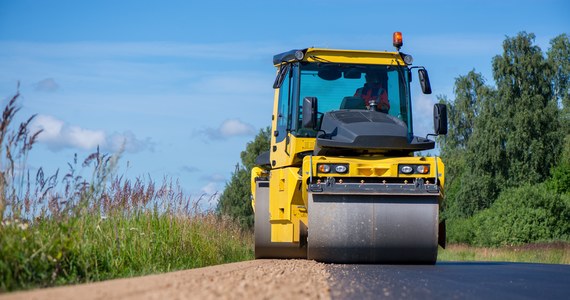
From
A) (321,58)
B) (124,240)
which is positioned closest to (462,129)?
(321,58)

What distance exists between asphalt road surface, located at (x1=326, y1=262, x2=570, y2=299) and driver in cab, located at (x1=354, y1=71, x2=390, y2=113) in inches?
127

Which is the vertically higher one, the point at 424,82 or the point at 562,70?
the point at 562,70

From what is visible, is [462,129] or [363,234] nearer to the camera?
[363,234]

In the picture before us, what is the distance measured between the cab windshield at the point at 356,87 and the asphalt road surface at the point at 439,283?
3.17 meters

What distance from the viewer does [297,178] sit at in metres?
14.5

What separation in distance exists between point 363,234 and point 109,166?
4.05 meters

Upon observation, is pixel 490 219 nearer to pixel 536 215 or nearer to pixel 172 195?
pixel 536 215

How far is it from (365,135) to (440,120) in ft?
4.48

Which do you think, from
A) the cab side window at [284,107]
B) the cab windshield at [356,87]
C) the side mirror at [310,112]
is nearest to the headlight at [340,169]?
the side mirror at [310,112]

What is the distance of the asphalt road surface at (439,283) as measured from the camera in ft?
28.4

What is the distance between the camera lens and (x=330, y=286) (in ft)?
29.9

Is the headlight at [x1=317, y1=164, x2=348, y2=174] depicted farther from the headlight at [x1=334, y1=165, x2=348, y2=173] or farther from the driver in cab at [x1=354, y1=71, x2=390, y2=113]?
the driver in cab at [x1=354, y1=71, x2=390, y2=113]

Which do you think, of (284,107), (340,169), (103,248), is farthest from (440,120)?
(103,248)

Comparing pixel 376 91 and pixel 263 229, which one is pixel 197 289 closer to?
pixel 376 91
